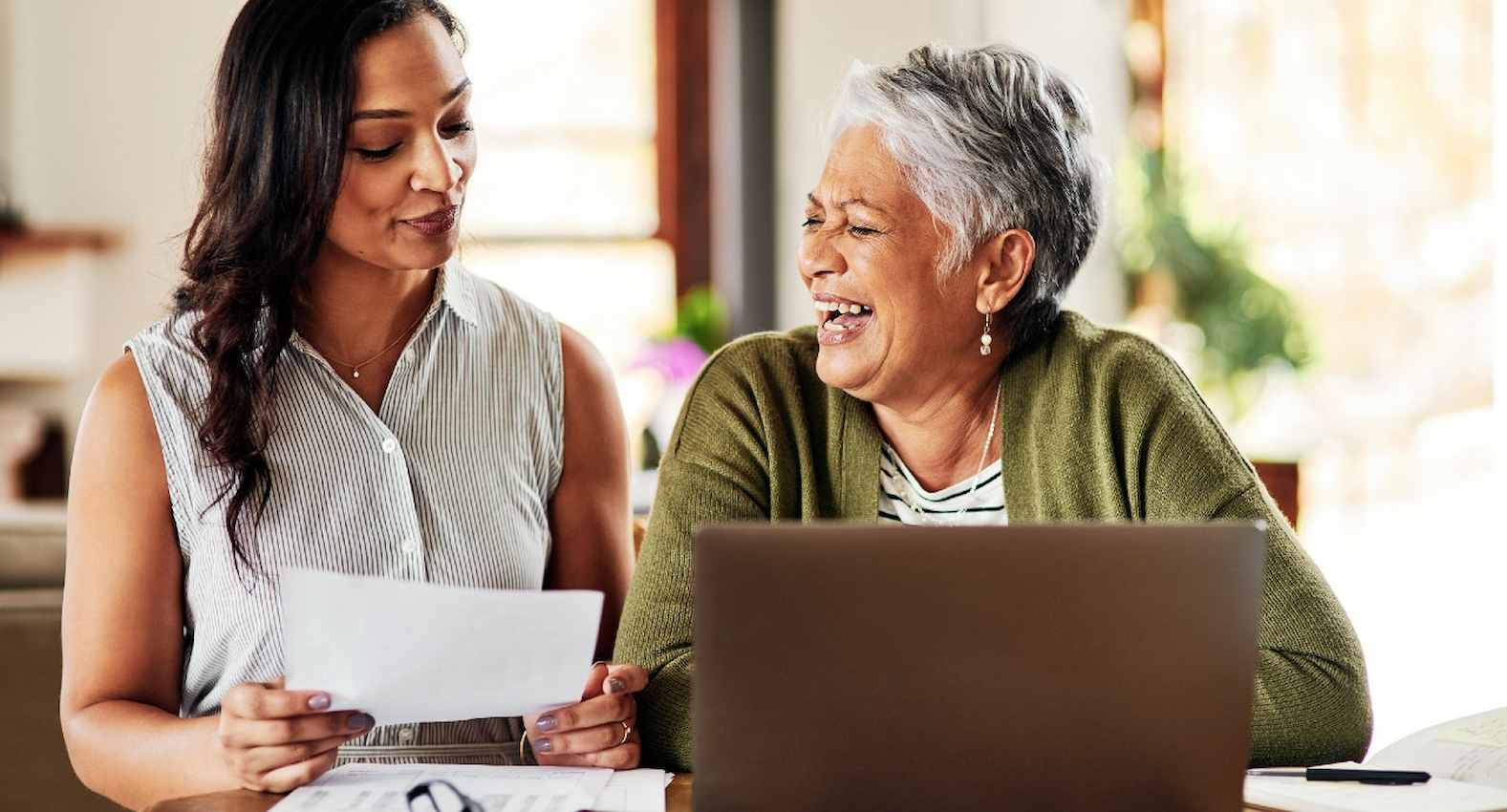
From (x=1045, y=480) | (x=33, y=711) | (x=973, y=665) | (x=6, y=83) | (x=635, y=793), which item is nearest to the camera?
(x=973, y=665)

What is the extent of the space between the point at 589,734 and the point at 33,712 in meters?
1.08

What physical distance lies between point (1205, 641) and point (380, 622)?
58cm

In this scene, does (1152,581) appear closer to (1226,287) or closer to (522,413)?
(522,413)

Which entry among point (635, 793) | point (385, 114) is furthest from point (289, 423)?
point (635, 793)

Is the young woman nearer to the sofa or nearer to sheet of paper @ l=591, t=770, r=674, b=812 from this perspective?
sheet of paper @ l=591, t=770, r=674, b=812

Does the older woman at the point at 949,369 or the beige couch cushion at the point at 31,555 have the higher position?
the older woman at the point at 949,369

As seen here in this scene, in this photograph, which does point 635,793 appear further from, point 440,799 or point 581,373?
point 581,373

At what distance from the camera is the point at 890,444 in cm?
173

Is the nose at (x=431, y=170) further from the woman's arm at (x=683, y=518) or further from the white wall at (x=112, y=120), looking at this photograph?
the white wall at (x=112, y=120)

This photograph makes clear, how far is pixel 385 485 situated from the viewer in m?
1.56

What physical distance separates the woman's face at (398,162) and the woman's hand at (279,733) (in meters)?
0.50

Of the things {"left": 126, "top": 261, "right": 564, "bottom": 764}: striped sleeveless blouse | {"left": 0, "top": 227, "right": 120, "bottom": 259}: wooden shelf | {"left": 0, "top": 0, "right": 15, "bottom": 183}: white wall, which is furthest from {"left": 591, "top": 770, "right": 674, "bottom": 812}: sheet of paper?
{"left": 0, "top": 0, "right": 15, "bottom": 183}: white wall

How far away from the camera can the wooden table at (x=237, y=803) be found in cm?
115

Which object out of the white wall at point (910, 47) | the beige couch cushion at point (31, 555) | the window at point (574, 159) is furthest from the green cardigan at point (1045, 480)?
the window at point (574, 159)
